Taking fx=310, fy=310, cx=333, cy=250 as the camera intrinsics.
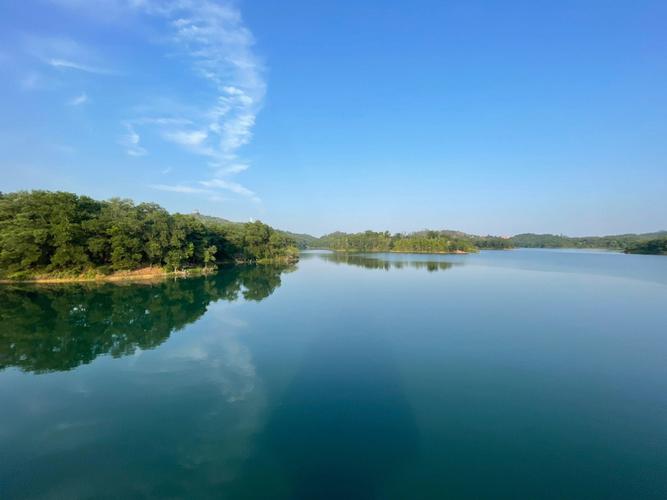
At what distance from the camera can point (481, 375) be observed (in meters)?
10.6

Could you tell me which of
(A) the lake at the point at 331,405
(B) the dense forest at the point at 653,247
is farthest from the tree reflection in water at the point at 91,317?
(B) the dense forest at the point at 653,247

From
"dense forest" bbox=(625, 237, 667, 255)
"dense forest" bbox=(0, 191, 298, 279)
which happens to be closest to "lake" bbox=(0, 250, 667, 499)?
"dense forest" bbox=(0, 191, 298, 279)

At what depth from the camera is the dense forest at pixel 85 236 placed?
28.1m

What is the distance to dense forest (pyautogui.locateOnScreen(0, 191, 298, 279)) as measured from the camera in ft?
92.2

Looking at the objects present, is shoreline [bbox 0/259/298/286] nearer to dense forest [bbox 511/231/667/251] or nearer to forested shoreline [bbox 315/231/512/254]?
forested shoreline [bbox 315/231/512/254]

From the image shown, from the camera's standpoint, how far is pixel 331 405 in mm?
8547

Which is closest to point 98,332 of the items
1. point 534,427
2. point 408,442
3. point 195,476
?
point 195,476

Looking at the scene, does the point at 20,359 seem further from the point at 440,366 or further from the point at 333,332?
the point at 440,366

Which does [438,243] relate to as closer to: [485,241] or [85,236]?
[485,241]

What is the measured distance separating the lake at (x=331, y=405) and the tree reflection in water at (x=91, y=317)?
18 cm

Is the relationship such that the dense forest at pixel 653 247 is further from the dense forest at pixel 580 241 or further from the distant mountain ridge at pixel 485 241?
the dense forest at pixel 580 241

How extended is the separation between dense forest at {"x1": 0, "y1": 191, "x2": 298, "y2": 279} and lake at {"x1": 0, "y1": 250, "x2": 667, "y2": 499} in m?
12.4

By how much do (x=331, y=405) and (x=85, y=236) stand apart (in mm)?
33227

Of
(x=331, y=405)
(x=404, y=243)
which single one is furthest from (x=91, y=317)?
(x=404, y=243)
